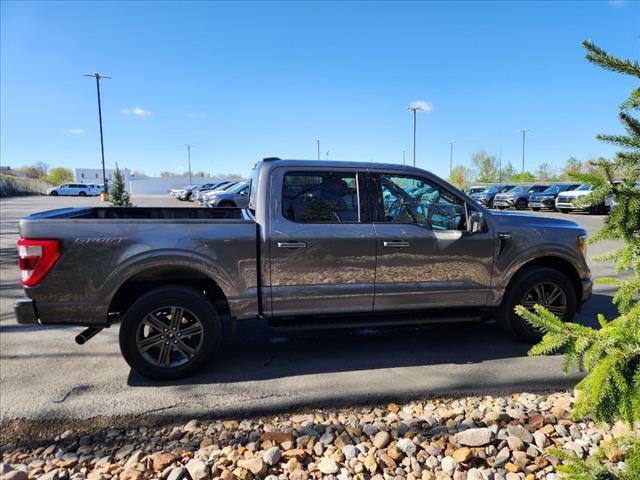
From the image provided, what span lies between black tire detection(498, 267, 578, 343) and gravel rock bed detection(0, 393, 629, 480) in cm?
132

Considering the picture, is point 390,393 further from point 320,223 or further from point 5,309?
point 5,309

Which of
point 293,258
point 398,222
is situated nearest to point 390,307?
point 398,222

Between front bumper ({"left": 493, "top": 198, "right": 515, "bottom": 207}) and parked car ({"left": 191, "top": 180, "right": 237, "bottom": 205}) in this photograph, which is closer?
parked car ({"left": 191, "top": 180, "right": 237, "bottom": 205})

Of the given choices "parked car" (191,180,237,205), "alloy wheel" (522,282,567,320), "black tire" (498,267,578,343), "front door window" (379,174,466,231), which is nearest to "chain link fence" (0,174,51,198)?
"parked car" (191,180,237,205)

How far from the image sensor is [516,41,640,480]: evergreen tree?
148cm

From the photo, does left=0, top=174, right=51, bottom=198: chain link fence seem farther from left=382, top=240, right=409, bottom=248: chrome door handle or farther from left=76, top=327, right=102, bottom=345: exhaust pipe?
left=382, top=240, right=409, bottom=248: chrome door handle

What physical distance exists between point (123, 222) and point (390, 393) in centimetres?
263

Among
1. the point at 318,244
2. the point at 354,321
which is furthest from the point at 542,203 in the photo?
the point at 318,244

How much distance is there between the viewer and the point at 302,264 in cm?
395

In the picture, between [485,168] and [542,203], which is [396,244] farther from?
[485,168]

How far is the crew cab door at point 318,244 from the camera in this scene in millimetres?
3930

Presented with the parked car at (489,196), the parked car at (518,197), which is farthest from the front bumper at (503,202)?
the parked car at (489,196)

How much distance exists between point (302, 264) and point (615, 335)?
2.68 m

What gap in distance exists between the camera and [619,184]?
1763 millimetres
